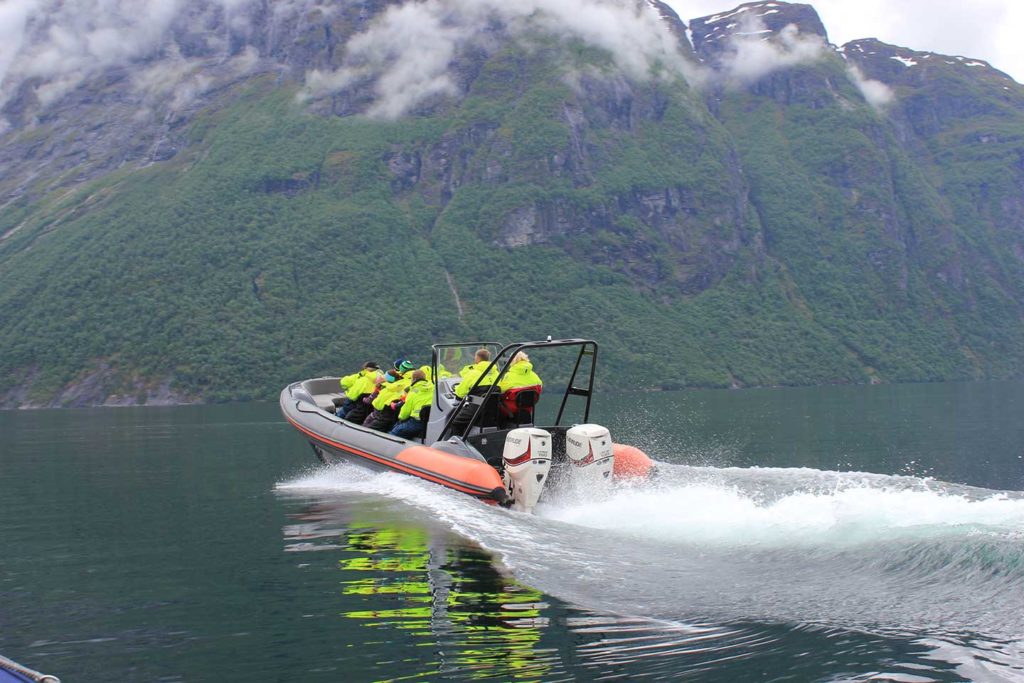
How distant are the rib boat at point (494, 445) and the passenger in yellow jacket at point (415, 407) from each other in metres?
0.09

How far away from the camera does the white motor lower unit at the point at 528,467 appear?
10.9 metres

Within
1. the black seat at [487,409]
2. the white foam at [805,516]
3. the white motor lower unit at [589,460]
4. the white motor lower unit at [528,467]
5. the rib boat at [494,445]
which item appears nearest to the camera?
the white foam at [805,516]

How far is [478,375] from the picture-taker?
12617mm

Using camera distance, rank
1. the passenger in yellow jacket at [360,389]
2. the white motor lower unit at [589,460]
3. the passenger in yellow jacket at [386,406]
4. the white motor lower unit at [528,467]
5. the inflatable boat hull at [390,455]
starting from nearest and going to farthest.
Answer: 1. the white motor lower unit at [528,467]
2. the inflatable boat hull at [390,455]
3. the white motor lower unit at [589,460]
4. the passenger in yellow jacket at [386,406]
5. the passenger in yellow jacket at [360,389]

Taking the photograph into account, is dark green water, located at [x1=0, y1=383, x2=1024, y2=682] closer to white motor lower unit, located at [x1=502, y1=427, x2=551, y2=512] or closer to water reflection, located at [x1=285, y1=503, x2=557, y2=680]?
water reflection, located at [x1=285, y1=503, x2=557, y2=680]

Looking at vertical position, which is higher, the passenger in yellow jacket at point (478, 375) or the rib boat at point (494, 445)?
the passenger in yellow jacket at point (478, 375)

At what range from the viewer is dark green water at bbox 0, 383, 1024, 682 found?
235 inches

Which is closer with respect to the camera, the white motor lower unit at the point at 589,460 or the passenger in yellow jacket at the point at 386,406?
the white motor lower unit at the point at 589,460

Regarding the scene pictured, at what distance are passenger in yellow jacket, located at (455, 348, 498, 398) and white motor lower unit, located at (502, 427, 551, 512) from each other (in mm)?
1547

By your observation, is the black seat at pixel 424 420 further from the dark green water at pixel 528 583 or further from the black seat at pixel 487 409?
the black seat at pixel 487 409

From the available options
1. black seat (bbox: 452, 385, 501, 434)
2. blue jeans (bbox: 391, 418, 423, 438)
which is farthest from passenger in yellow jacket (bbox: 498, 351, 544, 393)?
blue jeans (bbox: 391, 418, 423, 438)

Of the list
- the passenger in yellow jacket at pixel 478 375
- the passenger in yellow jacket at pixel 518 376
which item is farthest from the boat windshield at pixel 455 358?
the passenger in yellow jacket at pixel 518 376

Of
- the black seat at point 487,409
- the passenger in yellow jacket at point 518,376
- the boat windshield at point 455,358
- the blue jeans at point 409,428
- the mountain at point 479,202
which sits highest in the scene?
the mountain at point 479,202

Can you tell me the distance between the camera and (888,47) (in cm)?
19325
